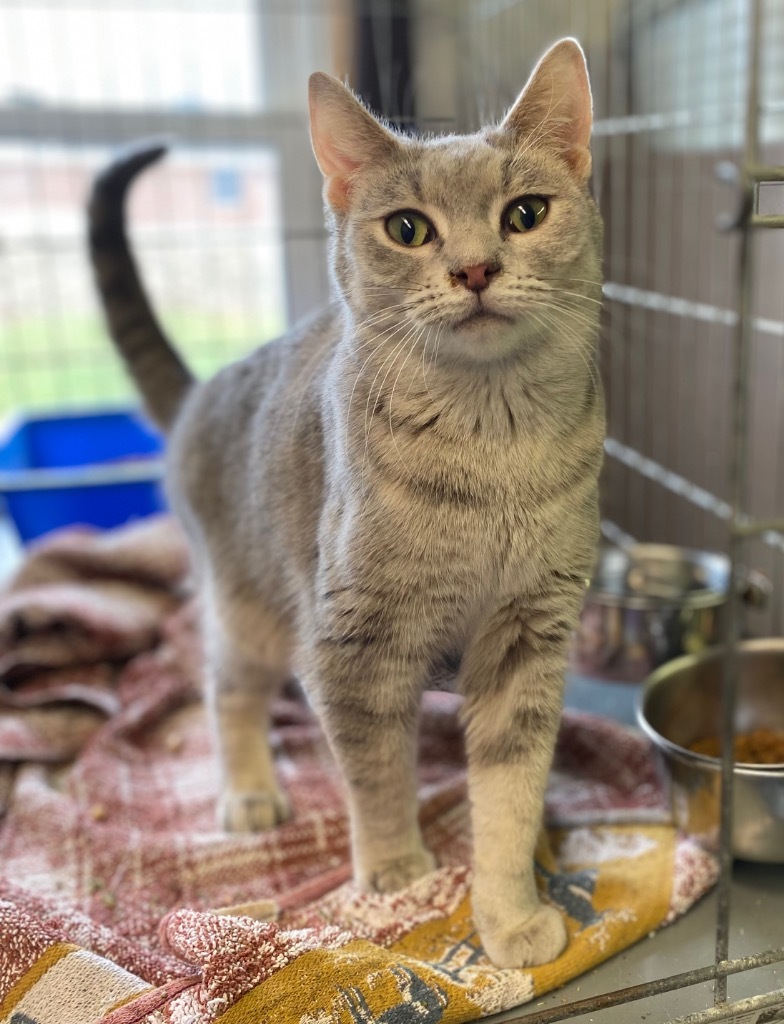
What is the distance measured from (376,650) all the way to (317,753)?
1.90 ft

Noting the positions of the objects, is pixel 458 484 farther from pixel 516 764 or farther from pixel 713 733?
pixel 713 733

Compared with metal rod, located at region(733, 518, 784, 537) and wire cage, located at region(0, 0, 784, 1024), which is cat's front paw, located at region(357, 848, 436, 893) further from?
wire cage, located at region(0, 0, 784, 1024)

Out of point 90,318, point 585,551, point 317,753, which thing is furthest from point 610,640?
point 90,318

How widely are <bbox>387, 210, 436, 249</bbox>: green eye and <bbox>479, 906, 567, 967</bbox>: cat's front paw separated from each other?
0.73 m

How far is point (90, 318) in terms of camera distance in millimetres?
2611

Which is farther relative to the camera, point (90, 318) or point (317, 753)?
point (90, 318)

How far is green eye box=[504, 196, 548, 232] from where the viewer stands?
0.94 meters

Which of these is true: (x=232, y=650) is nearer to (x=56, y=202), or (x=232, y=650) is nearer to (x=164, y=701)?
(x=164, y=701)

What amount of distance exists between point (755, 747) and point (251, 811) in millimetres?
689

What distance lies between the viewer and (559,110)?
3.21ft

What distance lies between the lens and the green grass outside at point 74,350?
8.49 feet

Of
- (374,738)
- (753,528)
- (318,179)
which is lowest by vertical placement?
(374,738)

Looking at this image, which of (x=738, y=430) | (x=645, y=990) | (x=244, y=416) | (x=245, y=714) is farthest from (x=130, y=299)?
(x=645, y=990)

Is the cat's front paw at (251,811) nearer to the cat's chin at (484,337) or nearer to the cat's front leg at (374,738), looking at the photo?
the cat's front leg at (374,738)
